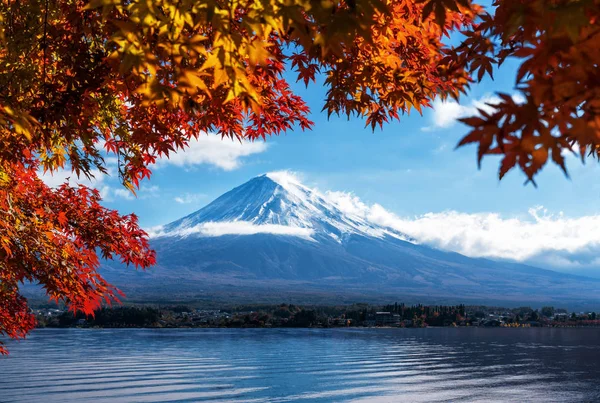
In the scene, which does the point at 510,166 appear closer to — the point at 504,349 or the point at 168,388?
the point at 168,388

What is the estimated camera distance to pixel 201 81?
3.64m

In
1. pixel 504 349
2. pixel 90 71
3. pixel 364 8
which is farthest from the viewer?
pixel 504 349

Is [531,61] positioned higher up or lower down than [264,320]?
higher up

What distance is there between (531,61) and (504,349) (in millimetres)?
90750

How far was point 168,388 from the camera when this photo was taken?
4434 cm

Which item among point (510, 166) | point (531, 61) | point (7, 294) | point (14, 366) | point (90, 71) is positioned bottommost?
point (14, 366)

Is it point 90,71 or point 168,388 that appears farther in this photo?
point 168,388

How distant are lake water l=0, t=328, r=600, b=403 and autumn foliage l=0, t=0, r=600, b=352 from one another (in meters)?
32.1

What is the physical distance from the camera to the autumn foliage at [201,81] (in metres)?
2.75

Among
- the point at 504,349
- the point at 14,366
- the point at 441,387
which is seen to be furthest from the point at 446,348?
the point at 14,366

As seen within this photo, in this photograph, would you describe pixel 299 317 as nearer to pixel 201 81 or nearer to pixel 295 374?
pixel 295 374

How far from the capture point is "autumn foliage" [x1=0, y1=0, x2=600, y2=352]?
2750 mm

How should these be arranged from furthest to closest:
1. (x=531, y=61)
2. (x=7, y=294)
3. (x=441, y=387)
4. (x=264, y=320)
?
(x=264, y=320), (x=441, y=387), (x=7, y=294), (x=531, y=61)

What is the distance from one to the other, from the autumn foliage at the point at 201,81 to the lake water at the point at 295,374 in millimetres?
32096
